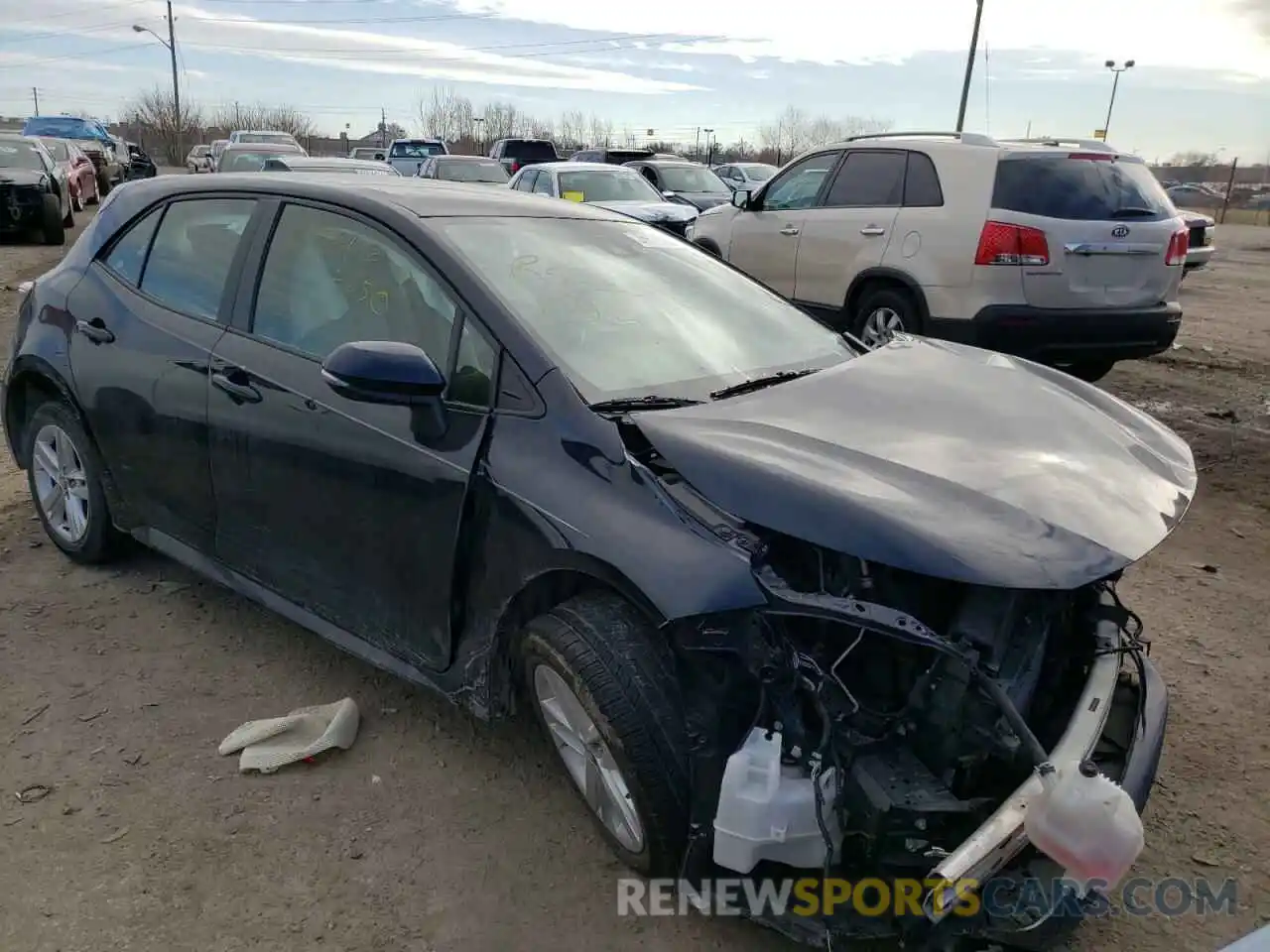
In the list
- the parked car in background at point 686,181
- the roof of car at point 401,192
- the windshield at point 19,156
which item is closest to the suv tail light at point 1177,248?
the roof of car at point 401,192

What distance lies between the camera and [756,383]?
9.86 ft

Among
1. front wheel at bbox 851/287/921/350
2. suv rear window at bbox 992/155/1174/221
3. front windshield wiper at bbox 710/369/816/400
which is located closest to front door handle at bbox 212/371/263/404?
front windshield wiper at bbox 710/369/816/400

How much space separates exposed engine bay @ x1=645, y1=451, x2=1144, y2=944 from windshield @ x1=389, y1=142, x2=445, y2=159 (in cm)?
2485

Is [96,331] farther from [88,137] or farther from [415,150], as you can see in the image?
[88,137]

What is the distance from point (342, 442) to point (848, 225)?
5.95 m

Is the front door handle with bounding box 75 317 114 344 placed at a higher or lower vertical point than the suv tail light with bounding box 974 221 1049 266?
lower

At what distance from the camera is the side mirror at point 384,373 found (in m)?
2.61

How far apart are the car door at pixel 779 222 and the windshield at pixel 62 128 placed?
85.4 feet

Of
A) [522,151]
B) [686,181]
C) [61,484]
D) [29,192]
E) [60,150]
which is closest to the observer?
[61,484]

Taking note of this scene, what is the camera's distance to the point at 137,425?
12.1 ft

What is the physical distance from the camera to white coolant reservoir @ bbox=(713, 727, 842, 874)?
6.74ft

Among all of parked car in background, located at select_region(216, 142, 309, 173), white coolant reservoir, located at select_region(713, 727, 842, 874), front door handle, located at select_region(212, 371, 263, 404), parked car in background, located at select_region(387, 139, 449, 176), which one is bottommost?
white coolant reservoir, located at select_region(713, 727, 842, 874)

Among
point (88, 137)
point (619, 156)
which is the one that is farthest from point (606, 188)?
point (88, 137)

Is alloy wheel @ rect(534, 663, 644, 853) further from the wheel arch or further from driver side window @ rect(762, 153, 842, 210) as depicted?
driver side window @ rect(762, 153, 842, 210)
